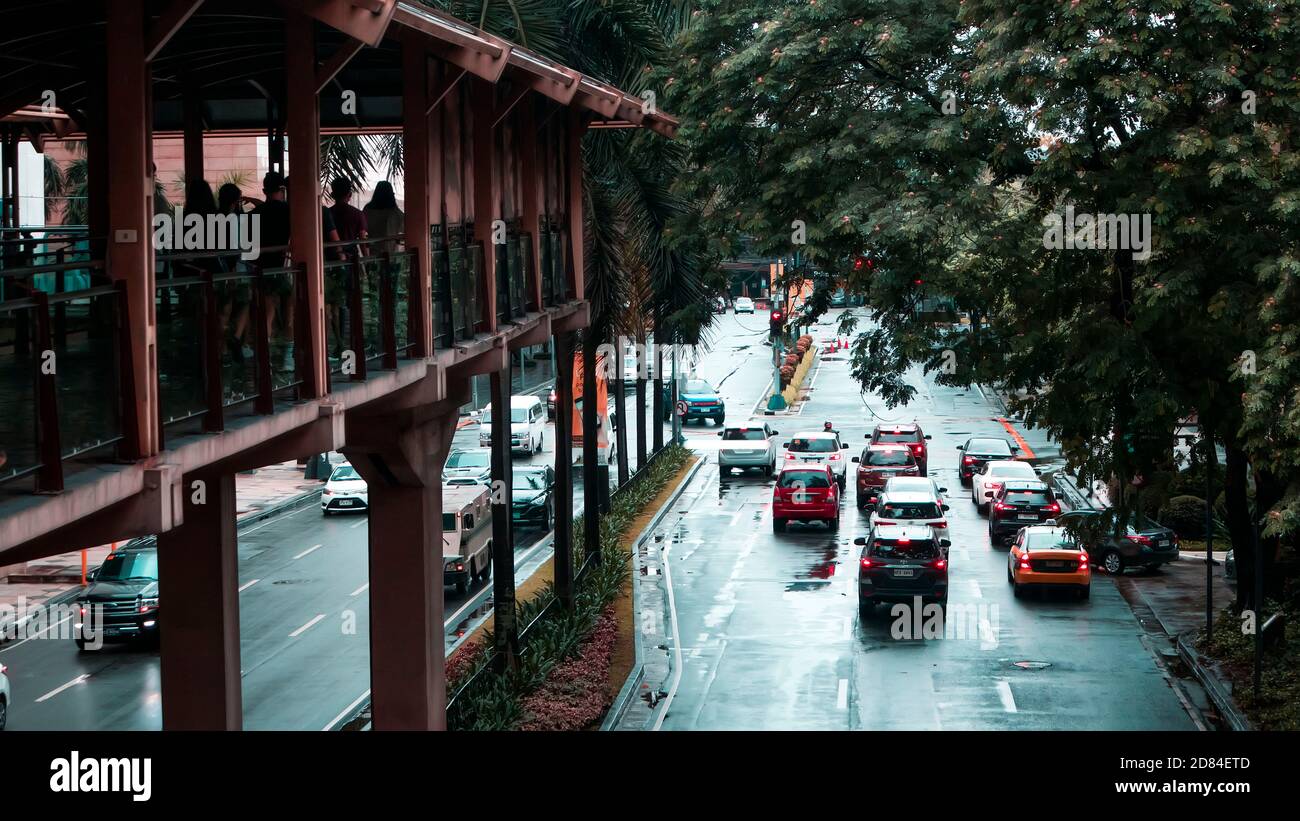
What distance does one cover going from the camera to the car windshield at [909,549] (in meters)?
28.3

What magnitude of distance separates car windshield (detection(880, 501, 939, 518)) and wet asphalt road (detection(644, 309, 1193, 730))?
1.45 m

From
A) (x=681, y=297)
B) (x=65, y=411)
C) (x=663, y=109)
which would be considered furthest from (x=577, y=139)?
(x=65, y=411)

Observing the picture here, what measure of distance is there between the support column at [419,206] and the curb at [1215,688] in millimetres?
11937

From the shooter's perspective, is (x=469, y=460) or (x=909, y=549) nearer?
(x=909, y=549)

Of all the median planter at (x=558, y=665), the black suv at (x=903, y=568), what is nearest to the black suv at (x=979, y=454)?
the median planter at (x=558, y=665)

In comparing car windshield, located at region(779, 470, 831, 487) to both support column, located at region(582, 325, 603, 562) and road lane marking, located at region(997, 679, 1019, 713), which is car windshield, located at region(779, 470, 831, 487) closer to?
support column, located at region(582, 325, 603, 562)

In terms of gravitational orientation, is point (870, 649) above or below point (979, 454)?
below

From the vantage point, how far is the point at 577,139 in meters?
22.8

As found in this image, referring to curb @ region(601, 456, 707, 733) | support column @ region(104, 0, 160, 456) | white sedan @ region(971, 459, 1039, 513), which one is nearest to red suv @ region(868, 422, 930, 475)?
white sedan @ region(971, 459, 1039, 513)

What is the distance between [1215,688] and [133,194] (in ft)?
63.0

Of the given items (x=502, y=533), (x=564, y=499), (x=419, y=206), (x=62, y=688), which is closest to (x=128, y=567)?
(x=62, y=688)

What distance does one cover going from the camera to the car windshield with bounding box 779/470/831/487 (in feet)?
127

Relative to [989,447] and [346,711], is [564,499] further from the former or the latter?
[989,447]

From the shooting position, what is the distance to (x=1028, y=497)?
3722 centimetres
